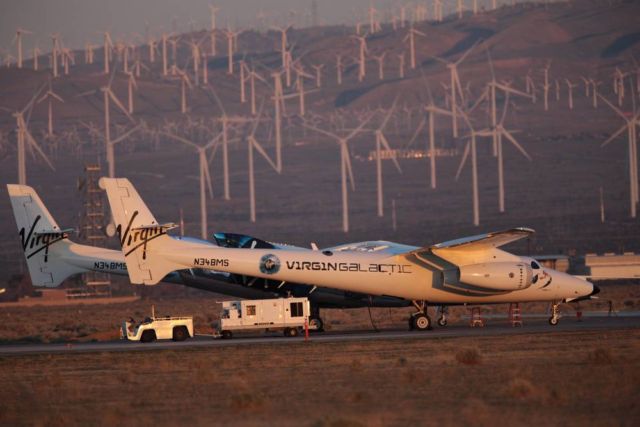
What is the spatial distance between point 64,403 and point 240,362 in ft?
28.8

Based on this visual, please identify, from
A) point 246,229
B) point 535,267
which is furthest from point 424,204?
point 535,267

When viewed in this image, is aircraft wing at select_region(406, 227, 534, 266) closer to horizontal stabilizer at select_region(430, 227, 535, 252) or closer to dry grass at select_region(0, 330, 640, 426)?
horizontal stabilizer at select_region(430, 227, 535, 252)

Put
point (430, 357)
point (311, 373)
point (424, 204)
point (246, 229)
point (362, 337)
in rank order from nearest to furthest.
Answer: point (311, 373)
point (430, 357)
point (362, 337)
point (246, 229)
point (424, 204)

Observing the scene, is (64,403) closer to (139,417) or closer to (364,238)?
(139,417)

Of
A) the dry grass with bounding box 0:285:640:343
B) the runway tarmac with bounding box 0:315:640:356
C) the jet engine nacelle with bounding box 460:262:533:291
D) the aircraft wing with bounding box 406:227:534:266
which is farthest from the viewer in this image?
the dry grass with bounding box 0:285:640:343

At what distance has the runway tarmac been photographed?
45125 mm

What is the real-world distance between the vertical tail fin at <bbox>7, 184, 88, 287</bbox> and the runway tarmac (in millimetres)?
7922

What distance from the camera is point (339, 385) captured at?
103 ft

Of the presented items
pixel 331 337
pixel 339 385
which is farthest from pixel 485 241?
pixel 339 385

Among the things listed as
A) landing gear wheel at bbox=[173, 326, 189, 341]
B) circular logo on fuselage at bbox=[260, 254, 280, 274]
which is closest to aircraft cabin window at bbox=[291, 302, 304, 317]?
circular logo on fuselage at bbox=[260, 254, 280, 274]

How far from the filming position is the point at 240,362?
1495 inches

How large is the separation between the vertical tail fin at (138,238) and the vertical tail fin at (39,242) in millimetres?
9592

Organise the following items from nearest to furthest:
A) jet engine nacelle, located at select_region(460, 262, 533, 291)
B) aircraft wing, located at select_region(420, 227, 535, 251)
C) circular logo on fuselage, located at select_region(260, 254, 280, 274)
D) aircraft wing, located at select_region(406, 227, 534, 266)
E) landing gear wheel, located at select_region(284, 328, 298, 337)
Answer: aircraft wing, located at select_region(420, 227, 535, 251) < circular logo on fuselage, located at select_region(260, 254, 280, 274) < landing gear wheel, located at select_region(284, 328, 298, 337) < aircraft wing, located at select_region(406, 227, 534, 266) < jet engine nacelle, located at select_region(460, 262, 533, 291)

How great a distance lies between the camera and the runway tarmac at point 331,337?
4512 centimetres
